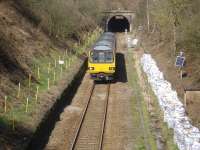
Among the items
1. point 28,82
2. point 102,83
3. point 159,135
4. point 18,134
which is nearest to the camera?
point 18,134

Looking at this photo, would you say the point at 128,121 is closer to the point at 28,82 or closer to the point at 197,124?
the point at 197,124

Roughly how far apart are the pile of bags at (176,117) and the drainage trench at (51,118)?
5.21m

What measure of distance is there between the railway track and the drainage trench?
1.24 m

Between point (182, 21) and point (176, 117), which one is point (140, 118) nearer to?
point (176, 117)

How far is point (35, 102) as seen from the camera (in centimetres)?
2525

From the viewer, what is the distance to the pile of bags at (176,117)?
1699cm

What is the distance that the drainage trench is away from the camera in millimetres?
20531

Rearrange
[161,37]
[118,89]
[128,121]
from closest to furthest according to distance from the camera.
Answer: [128,121], [118,89], [161,37]

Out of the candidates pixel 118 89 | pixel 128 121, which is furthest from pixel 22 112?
pixel 118 89

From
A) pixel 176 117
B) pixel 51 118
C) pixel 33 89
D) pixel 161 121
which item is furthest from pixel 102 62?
pixel 176 117

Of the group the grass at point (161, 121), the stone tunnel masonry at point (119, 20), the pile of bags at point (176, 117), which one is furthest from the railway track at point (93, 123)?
the stone tunnel masonry at point (119, 20)

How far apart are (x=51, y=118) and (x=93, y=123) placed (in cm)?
209

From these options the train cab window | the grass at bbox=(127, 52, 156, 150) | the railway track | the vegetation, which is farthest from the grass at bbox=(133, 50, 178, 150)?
the vegetation

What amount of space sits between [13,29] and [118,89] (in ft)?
32.7
